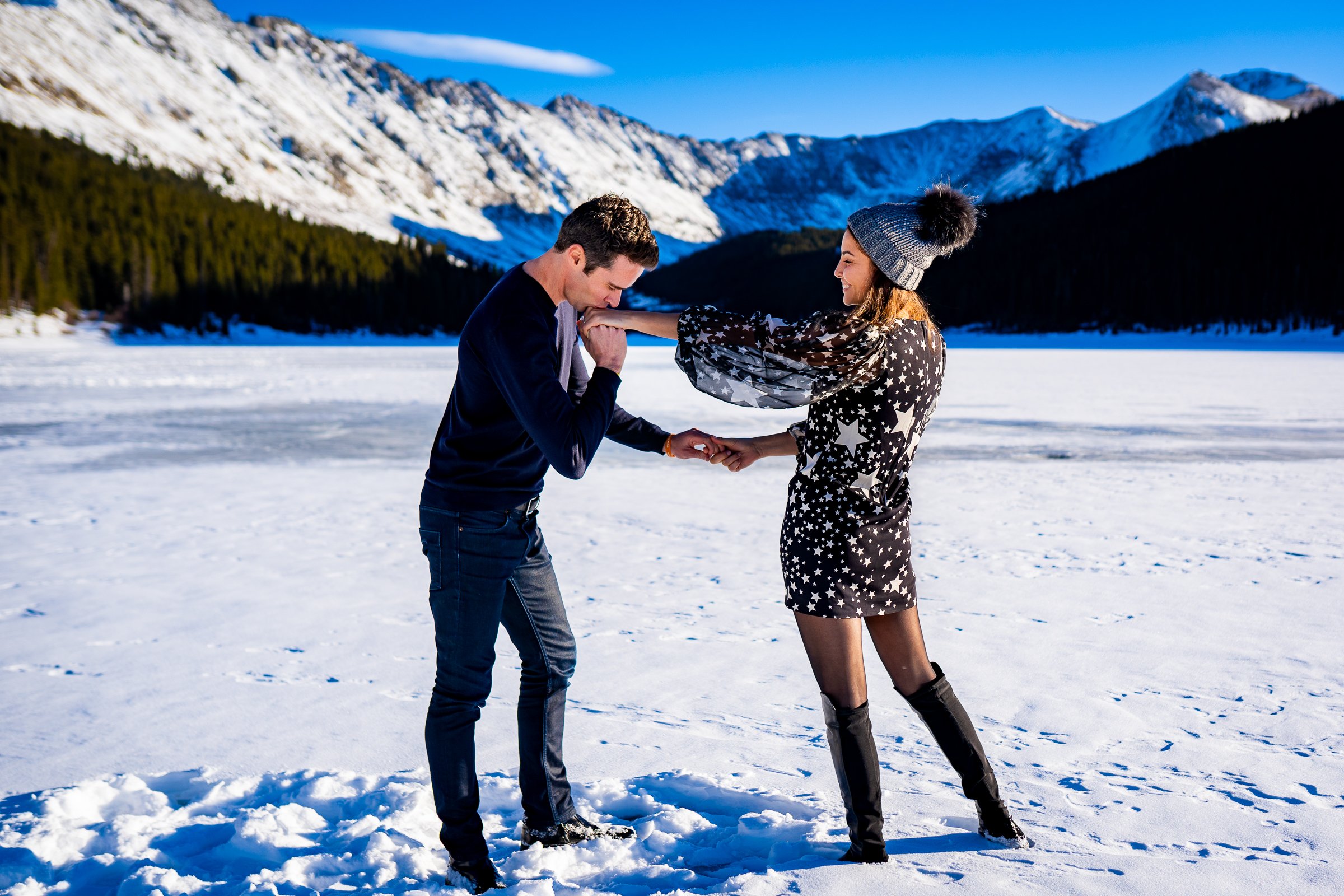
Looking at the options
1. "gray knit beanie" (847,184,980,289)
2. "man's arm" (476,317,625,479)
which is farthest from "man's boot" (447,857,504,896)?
"gray knit beanie" (847,184,980,289)

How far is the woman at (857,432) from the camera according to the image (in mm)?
2396

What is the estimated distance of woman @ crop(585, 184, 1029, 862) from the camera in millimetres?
2396

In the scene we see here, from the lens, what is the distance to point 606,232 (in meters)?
2.46

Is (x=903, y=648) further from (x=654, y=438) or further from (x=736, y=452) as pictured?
(x=654, y=438)

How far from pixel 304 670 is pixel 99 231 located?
91610mm

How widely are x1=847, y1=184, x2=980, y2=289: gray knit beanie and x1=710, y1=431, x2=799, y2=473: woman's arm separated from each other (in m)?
0.71

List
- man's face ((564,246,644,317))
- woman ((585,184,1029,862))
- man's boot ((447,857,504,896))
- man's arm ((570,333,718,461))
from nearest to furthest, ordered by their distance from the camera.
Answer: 1. woman ((585,184,1029,862))
2. man's face ((564,246,644,317))
3. man's boot ((447,857,504,896))
4. man's arm ((570,333,718,461))

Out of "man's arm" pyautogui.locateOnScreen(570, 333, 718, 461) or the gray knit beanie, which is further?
"man's arm" pyautogui.locateOnScreen(570, 333, 718, 461)

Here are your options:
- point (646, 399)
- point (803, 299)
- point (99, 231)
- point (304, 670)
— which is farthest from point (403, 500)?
point (803, 299)

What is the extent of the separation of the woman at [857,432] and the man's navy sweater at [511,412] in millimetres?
260

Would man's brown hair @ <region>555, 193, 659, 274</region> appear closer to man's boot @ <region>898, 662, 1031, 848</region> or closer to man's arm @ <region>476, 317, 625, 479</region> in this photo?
man's arm @ <region>476, 317, 625, 479</region>

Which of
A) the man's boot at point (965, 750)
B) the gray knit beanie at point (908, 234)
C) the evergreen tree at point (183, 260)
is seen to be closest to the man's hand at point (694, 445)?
the gray knit beanie at point (908, 234)

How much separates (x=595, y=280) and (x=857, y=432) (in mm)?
889

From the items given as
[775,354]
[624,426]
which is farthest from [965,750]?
[624,426]
